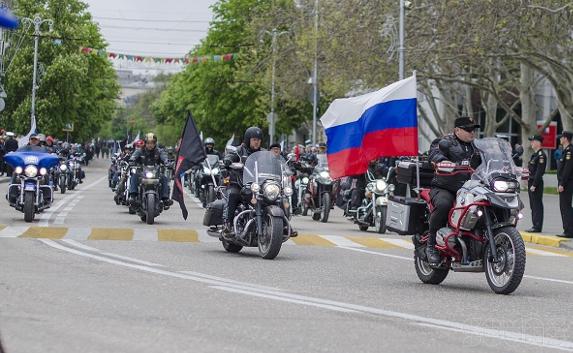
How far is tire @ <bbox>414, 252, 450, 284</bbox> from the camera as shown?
1270 cm

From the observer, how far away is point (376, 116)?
1516 centimetres

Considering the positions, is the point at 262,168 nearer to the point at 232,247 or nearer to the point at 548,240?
the point at 232,247

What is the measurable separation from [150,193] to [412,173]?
9.90 meters

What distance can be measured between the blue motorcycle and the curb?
320 inches

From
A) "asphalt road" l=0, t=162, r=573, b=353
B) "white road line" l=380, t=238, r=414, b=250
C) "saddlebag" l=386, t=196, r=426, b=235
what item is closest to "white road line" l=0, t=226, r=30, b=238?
"asphalt road" l=0, t=162, r=573, b=353

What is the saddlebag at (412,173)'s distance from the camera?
44.0ft

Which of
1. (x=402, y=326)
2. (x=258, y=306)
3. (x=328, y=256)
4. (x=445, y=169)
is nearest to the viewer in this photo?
(x=402, y=326)

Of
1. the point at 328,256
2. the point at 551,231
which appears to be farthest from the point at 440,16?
the point at 328,256

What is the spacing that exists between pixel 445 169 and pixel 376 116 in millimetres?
3267

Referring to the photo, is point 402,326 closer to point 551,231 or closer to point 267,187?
point 267,187

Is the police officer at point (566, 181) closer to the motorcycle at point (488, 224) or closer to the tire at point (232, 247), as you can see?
the tire at point (232, 247)

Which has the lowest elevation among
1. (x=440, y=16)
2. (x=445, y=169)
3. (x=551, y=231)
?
(x=551, y=231)

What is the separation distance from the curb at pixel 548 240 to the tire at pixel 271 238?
6671mm

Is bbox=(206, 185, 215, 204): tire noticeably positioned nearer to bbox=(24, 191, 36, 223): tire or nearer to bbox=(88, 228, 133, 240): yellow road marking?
bbox=(24, 191, 36, 223): tire
